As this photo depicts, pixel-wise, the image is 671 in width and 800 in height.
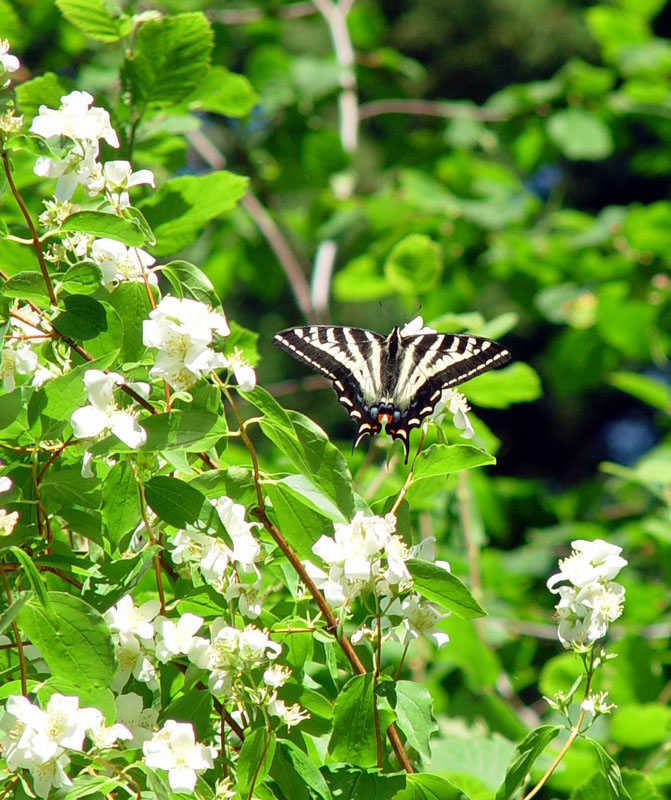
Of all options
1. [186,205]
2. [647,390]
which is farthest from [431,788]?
[647,390]

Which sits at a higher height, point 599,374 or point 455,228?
point 455,228

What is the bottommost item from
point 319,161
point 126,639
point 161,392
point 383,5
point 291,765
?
point 383,5

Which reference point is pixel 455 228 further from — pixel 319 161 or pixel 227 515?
pixel 227 515

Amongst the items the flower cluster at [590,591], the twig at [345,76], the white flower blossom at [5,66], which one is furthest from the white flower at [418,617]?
the twig at [345,76]

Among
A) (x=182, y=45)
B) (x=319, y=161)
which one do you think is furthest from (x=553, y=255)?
(x=182, y=45)

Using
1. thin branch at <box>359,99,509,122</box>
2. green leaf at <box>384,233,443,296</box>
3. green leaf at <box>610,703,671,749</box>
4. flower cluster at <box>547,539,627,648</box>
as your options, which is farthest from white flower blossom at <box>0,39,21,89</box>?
thin branch at <box>359,99,509,122</box>

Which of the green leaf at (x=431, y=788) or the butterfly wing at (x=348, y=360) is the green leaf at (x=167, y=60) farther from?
the green leaf at (x=431, y=788)

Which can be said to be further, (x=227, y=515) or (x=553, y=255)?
A: (x=553, y=255)
